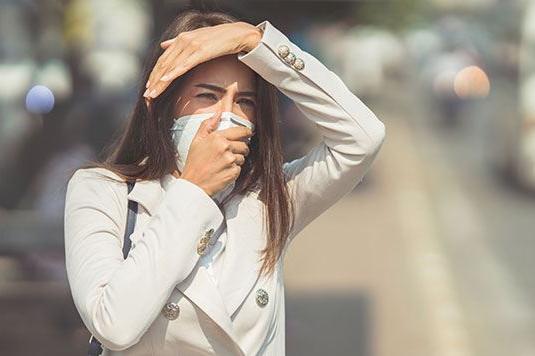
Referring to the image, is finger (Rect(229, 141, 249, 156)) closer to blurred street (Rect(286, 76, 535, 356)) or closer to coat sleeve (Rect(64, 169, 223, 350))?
coat sleeve (Rect(64, 169, 223, 350))

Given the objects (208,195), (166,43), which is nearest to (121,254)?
(208,195)

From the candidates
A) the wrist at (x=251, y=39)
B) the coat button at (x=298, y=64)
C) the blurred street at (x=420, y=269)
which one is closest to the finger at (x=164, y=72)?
the wrist at (x=251, y=39)

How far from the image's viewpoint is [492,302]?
31.2ft

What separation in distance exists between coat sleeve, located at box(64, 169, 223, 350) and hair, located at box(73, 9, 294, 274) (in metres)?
0.09

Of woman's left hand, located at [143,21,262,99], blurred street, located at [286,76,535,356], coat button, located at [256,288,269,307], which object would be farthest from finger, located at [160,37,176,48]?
blurred street, located at [286,76,535,356]

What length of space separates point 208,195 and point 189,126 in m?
0.15

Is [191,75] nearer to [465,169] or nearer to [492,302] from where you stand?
[492,302]

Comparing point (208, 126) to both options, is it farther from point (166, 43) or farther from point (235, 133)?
point (166, 43)

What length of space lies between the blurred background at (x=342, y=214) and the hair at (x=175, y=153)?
27 centimetres

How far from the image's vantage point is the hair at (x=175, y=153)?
2367 mm

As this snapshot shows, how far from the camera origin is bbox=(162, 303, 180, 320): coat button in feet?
7.30

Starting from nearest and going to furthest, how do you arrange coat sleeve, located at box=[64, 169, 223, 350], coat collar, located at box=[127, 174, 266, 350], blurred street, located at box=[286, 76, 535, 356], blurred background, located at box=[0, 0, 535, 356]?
coat sleeve, located at box=[64, 169, 223, 350]
coat collar, located at box=[127, 174, 266, 350]
blurred background, located at box=[0, 0, 535, 356]
blurred street, located at box=[286, 76, 535, 356]

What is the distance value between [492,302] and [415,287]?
2.13 ft

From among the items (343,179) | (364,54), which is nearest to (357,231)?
(343,179)
